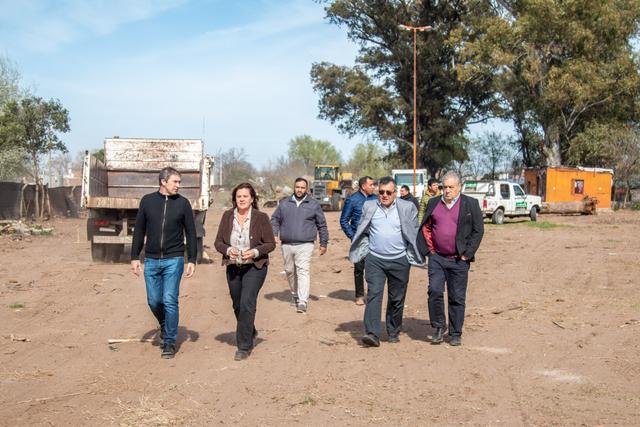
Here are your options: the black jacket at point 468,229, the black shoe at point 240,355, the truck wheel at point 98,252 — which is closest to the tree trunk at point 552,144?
the truck wheel at point 98,252

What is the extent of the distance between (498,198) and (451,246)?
77.3 ft

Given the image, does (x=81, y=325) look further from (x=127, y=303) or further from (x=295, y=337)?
(x=295, y=337)

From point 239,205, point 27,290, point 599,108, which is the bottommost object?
point 27,290

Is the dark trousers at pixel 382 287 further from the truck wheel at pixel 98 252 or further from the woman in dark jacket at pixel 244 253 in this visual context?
the truck wheel at pixel 98 252

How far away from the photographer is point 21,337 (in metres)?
8.05

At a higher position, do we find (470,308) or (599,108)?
(599,108)

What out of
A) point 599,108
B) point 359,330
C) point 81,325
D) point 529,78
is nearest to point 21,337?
point 81,325

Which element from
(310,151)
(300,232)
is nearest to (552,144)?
(300,232)

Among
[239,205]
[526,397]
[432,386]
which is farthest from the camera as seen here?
[239,205]

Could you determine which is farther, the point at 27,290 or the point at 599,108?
the point at 599,108

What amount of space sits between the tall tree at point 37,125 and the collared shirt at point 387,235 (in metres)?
25.0

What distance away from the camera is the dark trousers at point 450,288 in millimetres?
7547

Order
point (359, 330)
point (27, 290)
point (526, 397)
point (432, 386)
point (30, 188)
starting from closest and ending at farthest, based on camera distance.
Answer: point (526, 397) → point (432, 386) → point (359, 330) → point (27, 290) → point (30, 188)

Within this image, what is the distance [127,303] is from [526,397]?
261 inches
